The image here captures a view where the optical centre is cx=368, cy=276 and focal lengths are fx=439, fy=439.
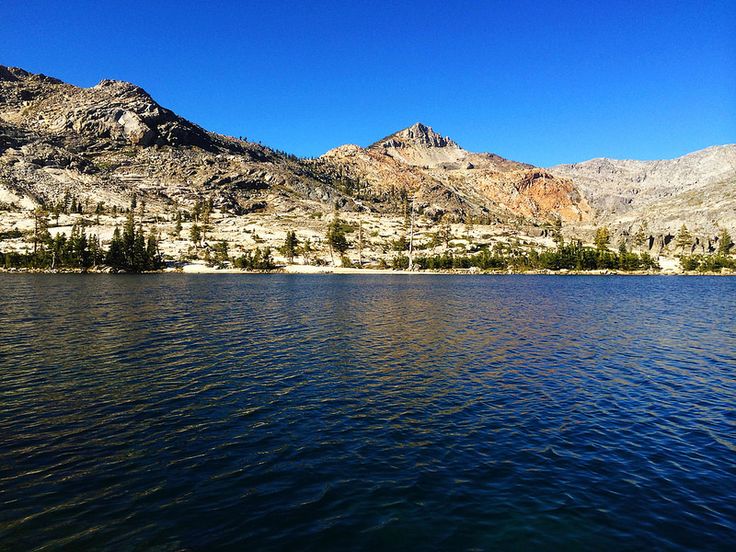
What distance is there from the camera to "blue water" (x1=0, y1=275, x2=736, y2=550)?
14172 mm

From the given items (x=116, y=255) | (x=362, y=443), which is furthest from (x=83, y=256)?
(x=362, y=443)

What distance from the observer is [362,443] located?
2059cm

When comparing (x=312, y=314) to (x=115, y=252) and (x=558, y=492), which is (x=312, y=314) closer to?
(x=558, y=492)

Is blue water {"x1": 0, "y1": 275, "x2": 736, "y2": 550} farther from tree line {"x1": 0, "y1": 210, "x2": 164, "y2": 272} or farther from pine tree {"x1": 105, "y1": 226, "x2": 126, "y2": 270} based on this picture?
tree line {"x1": 0, "y1": 210, "x2": 164, "y2": 272}

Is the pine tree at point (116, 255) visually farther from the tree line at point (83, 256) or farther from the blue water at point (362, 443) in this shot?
the blue water at point (362, 443)

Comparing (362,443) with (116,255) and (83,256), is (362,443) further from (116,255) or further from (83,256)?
(83,256)

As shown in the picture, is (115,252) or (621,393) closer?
(621,393)

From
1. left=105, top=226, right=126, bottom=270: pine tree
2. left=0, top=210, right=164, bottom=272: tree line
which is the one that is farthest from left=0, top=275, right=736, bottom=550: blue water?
left=0, top=210, right=164, bottom=272: tree line

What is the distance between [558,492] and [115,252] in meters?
185

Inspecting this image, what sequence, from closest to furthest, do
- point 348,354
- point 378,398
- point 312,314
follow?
point 378,398 < point 348,354 < point 312,314

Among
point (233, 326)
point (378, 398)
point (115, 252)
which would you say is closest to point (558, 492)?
point (378, 398)

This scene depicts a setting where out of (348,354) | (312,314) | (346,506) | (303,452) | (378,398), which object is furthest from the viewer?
(312,314)

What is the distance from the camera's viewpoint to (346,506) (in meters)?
15.4

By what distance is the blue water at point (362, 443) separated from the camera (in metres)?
14.2
